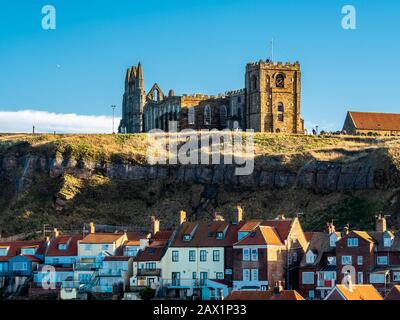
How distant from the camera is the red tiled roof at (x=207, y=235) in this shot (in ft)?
232

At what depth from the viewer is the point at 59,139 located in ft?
389

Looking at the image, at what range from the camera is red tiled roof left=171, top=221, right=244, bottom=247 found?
232 ft

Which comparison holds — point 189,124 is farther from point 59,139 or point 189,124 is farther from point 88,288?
point 88,288

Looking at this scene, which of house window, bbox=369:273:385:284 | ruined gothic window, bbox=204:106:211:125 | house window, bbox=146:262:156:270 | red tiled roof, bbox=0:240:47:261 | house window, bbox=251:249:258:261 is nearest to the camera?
house window, bbox=369:273:385:284

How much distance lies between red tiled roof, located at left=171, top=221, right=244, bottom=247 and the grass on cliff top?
32.9 metres

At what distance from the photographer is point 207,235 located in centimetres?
7188

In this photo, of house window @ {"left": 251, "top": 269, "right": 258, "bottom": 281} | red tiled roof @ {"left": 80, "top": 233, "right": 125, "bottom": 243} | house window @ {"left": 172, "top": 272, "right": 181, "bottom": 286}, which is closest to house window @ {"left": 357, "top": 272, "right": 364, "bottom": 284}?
house window @ {"left": 251, "top": 269, "right": 258, "bottom": 281}

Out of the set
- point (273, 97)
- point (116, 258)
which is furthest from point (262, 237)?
point (273, 97)

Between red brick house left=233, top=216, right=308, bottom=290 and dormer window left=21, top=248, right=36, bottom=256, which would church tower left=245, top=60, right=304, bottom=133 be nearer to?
dormer window left=21, top=248, right=36, bottom=256

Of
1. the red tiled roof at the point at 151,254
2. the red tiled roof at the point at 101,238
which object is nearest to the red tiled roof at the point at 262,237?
the red tiled roof at the point at 151,254

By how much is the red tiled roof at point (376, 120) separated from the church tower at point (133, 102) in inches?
1276

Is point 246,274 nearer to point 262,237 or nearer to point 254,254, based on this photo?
point 254,254

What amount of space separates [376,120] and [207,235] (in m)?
62.4

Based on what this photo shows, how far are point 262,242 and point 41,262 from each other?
20.2 m
